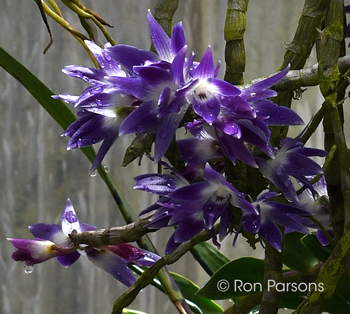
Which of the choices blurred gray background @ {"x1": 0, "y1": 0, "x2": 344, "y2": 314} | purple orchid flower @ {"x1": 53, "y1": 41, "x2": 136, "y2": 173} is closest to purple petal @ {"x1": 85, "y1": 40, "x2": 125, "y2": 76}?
purple orchid flower @ {"x1": 53, "y1": 41, "x2": 136, "y2": 173}

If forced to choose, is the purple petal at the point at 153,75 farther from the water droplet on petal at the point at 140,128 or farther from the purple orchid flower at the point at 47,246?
the purple orchid flower at the point at 47,246

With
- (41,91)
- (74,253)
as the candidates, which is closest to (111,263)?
(74,253)

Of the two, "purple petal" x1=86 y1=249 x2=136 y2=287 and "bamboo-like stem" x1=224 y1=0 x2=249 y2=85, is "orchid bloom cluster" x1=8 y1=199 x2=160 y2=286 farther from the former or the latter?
"bamboo-like stem" x1=224 y1=0 x2=249 y2=85

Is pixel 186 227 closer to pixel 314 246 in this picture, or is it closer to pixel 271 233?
pixel 271 233

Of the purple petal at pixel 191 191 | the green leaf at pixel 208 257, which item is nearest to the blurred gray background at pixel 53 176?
the green leaf at pixel 208 257

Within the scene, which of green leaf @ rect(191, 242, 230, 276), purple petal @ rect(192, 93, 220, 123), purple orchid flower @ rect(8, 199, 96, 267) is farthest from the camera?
green leaf @ rect(191, 242, 230, 276)
